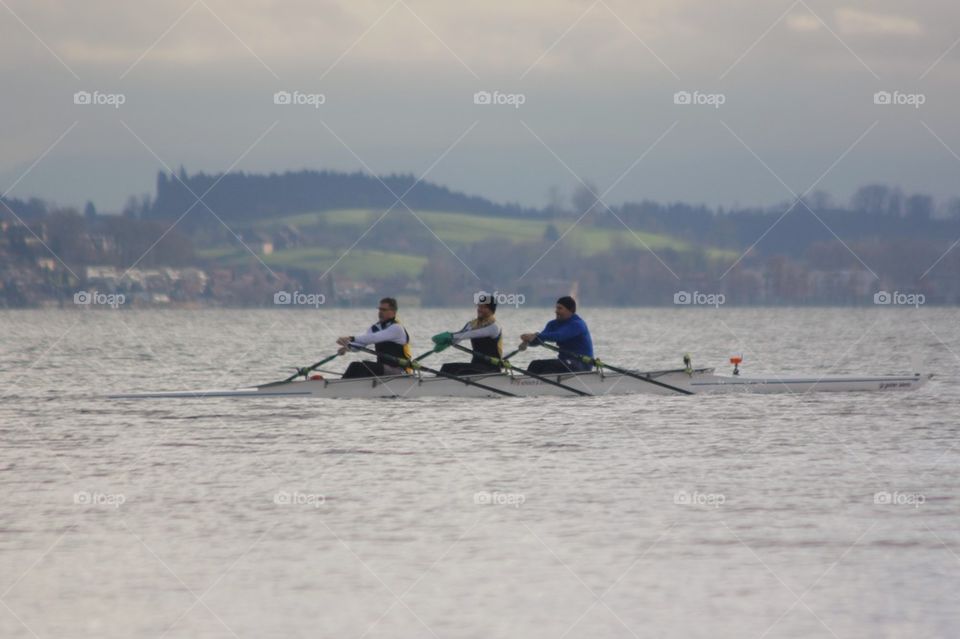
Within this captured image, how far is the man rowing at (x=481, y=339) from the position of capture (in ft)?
75.2

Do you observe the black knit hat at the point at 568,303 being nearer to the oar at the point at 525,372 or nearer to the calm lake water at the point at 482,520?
the oar at the point at 525,372

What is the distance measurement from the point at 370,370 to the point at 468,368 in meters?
1.69

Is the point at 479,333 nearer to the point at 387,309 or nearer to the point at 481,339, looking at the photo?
the point at 481,339

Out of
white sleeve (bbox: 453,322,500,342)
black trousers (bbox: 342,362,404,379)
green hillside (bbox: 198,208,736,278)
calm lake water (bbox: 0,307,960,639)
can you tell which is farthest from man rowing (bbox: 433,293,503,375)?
green hillside (bbox: 198,208,736,278)

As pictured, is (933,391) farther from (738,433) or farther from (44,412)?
(44,412)

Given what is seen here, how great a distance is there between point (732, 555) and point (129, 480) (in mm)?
7571

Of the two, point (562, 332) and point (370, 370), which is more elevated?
point (562, 332)

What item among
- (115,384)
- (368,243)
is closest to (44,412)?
(115,384)

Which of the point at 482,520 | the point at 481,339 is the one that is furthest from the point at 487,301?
the point at 482,520

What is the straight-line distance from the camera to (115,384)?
33.5 metres

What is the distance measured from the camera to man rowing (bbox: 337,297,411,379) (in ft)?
74.9

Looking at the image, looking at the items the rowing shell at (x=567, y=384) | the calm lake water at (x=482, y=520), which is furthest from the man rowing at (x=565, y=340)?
the calm lake water at (x=482, y=520)

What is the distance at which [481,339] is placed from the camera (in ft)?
77.5

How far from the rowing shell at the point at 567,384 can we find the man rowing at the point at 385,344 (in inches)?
9.1
